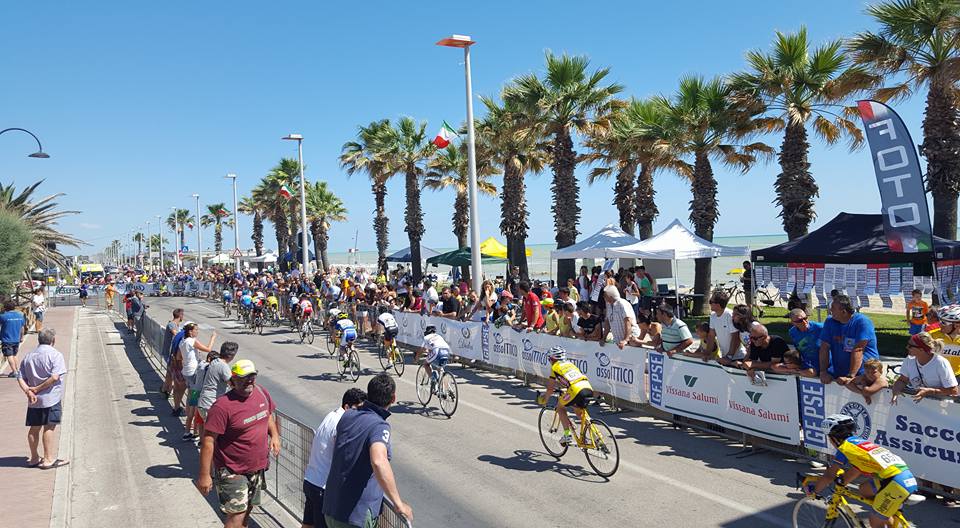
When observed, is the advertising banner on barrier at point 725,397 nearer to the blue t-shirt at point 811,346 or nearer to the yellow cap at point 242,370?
the blue t-shirt at point 811,346

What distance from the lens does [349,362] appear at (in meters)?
15.0

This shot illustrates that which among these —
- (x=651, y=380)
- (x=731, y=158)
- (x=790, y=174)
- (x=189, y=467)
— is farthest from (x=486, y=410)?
(x=731, y=158)

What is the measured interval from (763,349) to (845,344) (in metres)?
1.08

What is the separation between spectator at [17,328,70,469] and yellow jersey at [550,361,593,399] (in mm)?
6287

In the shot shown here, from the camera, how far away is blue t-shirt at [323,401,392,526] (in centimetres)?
429

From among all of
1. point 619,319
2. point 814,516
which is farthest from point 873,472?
point 619,319

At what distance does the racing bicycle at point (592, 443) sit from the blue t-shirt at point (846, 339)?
109 inches

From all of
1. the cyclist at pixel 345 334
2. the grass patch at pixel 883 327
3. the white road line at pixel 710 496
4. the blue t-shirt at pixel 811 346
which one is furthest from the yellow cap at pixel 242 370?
the grass patch at pixel 883 327

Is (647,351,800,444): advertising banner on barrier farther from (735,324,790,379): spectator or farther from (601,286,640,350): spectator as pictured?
(601,286,640,350): spectator

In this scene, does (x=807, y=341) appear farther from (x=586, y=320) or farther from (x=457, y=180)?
(x=457, y=180)

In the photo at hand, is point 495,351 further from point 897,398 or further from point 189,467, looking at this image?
point 897,398

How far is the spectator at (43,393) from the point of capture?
8.62 m

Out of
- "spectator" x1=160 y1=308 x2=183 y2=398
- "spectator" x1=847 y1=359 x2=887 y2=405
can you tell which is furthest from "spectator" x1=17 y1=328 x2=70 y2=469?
"spectator" x1=847 y1=359 x2=887 y2=405

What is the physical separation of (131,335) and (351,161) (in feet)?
53.8
